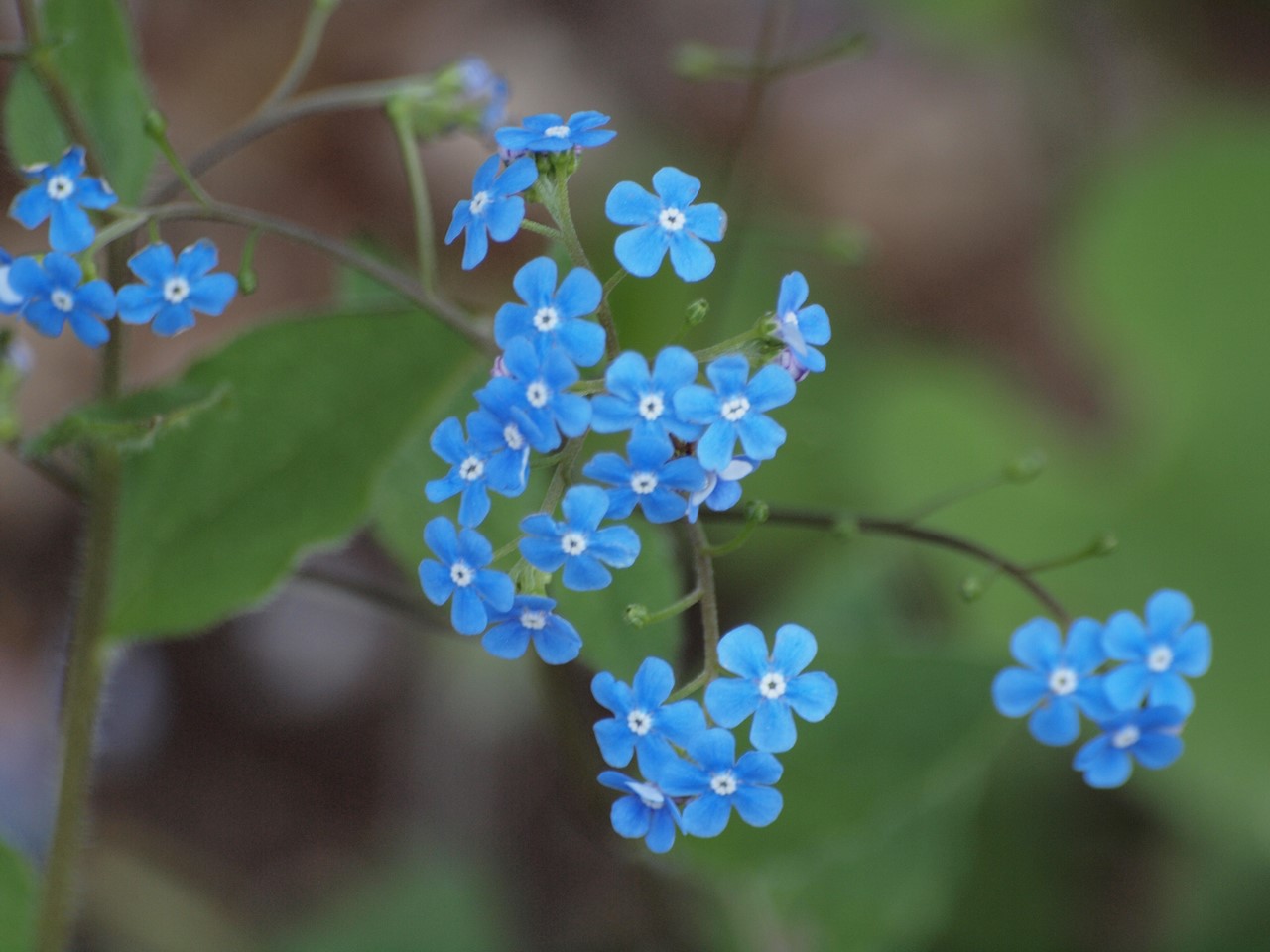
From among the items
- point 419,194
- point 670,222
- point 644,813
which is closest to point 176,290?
point 419,194

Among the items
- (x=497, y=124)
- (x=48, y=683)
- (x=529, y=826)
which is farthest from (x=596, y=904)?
(x=497, y=124)

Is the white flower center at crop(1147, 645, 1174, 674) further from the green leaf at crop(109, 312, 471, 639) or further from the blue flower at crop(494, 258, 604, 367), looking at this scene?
the green leaf at crop(109, 312, 471, 639)

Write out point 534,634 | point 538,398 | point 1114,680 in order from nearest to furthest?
1. point 538,398
2. point 534,634
3. point 1114,680

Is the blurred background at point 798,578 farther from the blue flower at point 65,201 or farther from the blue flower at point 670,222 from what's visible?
the blue flower at point 670,222

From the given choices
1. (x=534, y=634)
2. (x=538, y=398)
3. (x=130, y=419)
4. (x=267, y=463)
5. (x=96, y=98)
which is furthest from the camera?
(x=267, y=463)

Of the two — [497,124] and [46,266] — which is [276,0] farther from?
[46,266]

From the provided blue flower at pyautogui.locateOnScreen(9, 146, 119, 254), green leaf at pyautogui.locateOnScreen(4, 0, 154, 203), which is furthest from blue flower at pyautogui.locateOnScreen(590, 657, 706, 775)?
green leaf at pyautogui.locateOnScreen(4, 0, 154, 203)

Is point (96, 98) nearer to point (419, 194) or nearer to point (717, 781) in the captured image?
point (419, 194)
